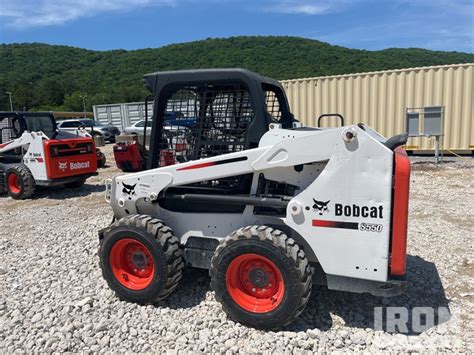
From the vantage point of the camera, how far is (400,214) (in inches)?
115

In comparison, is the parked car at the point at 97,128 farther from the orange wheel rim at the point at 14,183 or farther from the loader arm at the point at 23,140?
the orange wheel rim at the point at 14,183

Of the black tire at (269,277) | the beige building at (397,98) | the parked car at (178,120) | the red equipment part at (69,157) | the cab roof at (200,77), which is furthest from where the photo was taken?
the beige building at (397,98)

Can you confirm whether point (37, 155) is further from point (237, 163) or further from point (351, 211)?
point (351, 211)

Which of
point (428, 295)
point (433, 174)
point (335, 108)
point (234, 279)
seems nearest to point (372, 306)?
point (428, 295)

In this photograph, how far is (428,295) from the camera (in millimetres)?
3805

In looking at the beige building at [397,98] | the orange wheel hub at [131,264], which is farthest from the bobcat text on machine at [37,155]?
the beige building at [397,98]

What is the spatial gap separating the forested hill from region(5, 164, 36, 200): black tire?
46.1m

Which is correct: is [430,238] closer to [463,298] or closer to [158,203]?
[463,298]

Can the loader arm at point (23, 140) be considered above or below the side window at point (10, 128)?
below

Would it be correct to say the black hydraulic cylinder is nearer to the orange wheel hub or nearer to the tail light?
the orange wheel hub

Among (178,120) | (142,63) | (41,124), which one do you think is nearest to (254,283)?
(178,120)

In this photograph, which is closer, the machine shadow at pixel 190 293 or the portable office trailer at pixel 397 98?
the machine shadow at pixel 190 293

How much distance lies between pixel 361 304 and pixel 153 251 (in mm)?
1923

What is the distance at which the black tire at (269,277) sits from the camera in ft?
10.0
